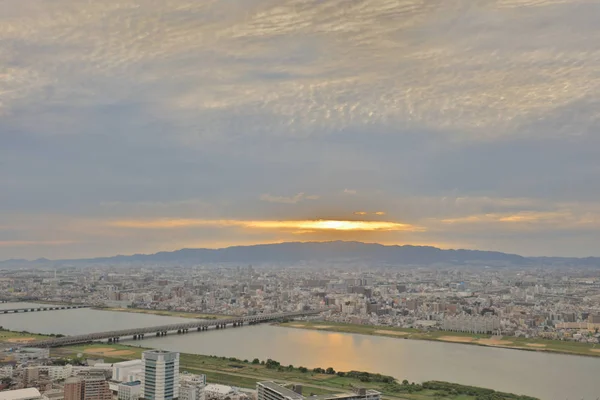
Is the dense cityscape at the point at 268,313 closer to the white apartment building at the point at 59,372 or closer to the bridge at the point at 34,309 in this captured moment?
the white apartment building at the point at 59,372

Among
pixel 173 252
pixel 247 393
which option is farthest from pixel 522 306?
pixel 173 252

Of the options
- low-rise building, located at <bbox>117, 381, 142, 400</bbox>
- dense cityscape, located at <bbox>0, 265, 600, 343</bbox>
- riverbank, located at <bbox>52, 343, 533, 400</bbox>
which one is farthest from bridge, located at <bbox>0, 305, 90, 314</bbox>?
low-rise building, located at <bbox>117, 381, 142, 400</bbox>

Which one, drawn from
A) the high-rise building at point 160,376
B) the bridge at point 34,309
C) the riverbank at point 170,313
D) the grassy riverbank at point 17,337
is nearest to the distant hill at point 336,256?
the riverbank at point 170,313

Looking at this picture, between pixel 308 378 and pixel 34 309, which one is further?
pixel 34 309

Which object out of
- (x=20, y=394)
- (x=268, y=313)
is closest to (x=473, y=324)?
(x=268, y=313)

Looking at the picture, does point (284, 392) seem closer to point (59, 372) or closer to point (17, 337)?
point (59, 372)

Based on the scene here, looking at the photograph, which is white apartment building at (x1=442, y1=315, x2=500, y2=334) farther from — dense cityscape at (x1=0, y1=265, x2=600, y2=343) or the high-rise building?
the high-rise building

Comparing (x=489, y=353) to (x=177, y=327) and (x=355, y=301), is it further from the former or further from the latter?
(x=355, y=301)

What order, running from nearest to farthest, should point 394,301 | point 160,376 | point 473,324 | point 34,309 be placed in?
point 160,376
point 473,324
point 34,309
point 394,301
